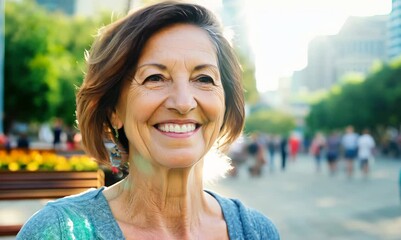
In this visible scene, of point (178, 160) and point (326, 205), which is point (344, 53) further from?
point (178, 160)

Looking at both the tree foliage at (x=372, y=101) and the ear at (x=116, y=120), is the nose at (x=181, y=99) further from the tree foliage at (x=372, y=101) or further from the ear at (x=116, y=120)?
the tree foliage at (x=372, y=101)

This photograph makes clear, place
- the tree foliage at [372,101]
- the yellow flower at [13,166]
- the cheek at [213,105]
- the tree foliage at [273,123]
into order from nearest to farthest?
the cheek at [213,105]
the yellow flower at [13,166]
the tree foliage at [372,101]
the tree foliage at [273,123]

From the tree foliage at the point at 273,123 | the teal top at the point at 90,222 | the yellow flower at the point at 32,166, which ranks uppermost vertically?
the teal top at the point at 90,222

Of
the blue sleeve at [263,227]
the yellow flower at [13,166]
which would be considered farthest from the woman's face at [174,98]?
the yellow flower at [13,166]

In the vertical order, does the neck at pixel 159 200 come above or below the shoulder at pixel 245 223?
above

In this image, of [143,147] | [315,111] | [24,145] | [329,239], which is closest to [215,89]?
[143,147]

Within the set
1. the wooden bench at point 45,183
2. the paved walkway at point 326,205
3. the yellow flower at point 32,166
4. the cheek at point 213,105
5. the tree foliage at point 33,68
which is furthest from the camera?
the tree foliage at point 33,68

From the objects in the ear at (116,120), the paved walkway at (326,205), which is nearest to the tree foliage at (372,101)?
the paved walkway at (326,205)

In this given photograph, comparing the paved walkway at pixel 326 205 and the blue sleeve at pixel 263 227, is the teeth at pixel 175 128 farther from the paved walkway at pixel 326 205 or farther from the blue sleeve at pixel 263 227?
the paved walkway at pixel 326 205

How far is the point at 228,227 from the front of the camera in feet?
5.79

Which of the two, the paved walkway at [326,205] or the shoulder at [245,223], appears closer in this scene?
the shoulder at [245,223]

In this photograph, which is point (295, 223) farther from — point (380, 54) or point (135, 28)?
point (380, 54)

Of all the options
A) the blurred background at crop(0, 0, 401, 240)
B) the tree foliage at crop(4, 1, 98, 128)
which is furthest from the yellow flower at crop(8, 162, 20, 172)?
the tree foliage at crop(4, 1, 98, 128)

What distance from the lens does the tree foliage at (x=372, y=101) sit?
1813 inches
